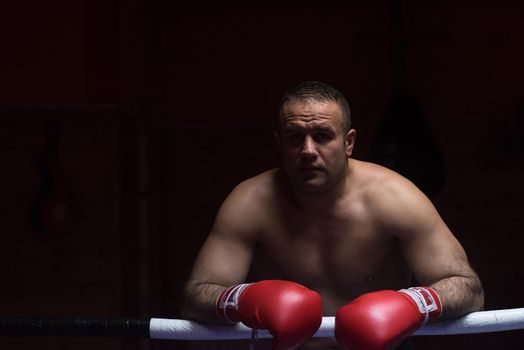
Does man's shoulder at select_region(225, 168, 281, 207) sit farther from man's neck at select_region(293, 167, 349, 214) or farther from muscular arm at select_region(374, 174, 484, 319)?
muscular arm at select_region(374, 174, 484, 319)

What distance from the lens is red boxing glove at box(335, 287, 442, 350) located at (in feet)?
4.98

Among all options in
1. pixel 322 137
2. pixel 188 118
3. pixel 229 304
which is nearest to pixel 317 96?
pixel 322 137

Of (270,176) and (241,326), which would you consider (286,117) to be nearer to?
(270,176)

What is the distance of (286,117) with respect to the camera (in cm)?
198

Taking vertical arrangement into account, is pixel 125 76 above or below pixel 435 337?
above

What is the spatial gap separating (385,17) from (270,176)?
6.60ft

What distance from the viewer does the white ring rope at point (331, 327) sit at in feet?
5.71

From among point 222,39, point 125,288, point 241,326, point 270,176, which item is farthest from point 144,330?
point 222,39

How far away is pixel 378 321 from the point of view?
1529mm

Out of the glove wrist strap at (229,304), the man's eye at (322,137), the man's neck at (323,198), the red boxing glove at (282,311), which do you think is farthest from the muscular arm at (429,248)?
the glove wrist strap at (229,304)

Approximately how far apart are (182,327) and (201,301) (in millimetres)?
88

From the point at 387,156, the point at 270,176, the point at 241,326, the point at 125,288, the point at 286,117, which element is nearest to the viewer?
the point at 241,326

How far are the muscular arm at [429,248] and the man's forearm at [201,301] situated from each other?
0.53 metres

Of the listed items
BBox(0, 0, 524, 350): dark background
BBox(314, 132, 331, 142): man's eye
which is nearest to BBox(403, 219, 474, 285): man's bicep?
BBox(314, 132, 331, 142): man's eye
